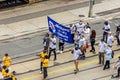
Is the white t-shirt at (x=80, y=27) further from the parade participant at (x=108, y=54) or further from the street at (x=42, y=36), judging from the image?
the parade participant at (x=108, y=54)

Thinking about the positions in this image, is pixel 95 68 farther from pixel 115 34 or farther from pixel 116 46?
pixel 115 34

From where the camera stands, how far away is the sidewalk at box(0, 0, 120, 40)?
2988cm

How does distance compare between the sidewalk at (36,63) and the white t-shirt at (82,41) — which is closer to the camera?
the sidewalk at (36,63)

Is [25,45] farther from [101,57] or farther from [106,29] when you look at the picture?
[101,57]

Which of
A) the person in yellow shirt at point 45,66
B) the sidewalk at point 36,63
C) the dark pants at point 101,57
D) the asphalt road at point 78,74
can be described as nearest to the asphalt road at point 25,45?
the sidewalk at point 36,63

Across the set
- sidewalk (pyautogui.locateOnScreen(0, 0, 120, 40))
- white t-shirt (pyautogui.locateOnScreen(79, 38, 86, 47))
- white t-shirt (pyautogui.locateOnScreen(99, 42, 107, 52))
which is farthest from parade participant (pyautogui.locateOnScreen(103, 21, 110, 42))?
sidewalk (pyautogui.locateOnScreen(0, 0, 120, 40))

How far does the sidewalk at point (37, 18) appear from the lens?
2988cm

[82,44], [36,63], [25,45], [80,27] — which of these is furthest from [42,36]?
[82,44]

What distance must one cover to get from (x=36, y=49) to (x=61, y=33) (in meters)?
2.62

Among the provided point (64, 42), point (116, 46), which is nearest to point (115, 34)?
point (116, 46)

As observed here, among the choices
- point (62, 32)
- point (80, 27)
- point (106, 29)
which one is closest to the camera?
point (62, 32)

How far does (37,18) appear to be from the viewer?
32.3 metres

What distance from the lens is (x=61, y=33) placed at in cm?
2483

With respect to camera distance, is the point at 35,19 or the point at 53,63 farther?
the point at 35,19
